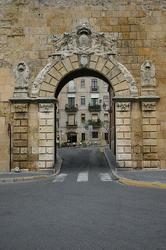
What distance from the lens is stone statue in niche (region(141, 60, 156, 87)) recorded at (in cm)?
1697

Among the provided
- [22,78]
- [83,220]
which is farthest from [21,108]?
[83,220]

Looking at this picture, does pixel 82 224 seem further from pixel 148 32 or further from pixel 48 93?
pixel 148 32

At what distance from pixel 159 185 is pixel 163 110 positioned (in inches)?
249

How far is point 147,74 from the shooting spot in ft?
55.7

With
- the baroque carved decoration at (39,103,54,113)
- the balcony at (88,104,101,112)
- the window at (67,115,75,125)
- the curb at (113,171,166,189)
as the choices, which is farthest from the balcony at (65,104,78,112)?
the curb at (113,171,166,189)

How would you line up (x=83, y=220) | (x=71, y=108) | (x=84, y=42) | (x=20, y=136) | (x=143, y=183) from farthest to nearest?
1. (x=71, y=108)
2. (x=84, y=42)
3. (x=20, y=136)
4. (x=143, y=183)
5. (x=83, y=220)

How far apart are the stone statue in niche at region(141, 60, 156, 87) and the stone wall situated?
7.2 inches

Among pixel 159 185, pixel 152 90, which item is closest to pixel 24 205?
pixel 159 185

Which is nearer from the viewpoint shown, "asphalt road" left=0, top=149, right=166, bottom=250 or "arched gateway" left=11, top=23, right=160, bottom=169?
"asphalt road" left=0, top=149, right=166, bottom=250

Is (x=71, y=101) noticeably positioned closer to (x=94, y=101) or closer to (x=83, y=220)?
(x=94, y=101)

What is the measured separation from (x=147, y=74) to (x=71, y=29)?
3947 mm

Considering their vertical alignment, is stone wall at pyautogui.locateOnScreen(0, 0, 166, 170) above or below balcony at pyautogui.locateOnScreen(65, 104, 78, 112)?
below

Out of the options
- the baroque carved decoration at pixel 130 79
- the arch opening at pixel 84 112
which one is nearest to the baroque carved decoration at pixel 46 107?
the baroque carved decoration at pixel 130 79

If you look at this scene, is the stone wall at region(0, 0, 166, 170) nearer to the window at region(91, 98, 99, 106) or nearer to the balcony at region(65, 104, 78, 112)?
the balcony at region(65, 104, 78, 112)
